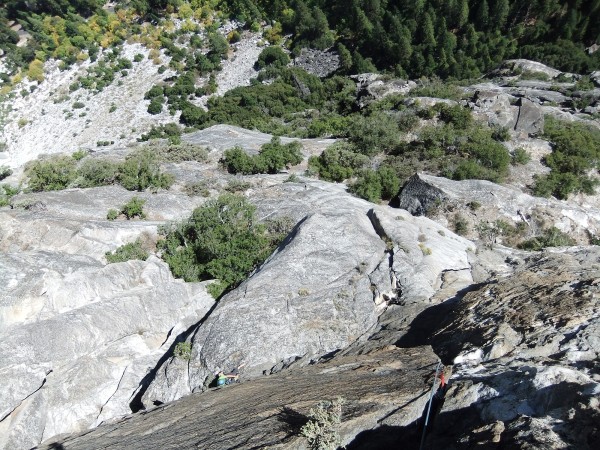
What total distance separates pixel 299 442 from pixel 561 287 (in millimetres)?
8559

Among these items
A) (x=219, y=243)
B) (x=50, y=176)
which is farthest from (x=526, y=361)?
(x=50, y=176)

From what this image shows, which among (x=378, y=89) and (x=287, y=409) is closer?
(x=287, y=409)

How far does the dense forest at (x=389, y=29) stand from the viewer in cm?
5438

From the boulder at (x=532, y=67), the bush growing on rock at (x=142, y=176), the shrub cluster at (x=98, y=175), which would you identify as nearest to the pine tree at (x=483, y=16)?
the boulder at (x=532, y=67)

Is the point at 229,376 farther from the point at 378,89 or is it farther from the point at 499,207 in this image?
the point at 378,89

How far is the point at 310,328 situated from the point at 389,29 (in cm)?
5886

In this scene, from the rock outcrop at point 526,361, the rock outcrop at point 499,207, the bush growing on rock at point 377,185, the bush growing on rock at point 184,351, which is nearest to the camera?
the rock outcrop at point 526,361

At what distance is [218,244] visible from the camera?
19.5 m

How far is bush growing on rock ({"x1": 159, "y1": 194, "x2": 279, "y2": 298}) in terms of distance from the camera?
61.0ft

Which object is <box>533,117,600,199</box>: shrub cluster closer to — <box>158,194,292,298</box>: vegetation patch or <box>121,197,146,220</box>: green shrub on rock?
<box>158,194,292,298</box>: vegetation patch

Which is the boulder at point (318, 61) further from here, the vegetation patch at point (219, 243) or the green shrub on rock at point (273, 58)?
the vegetation patch at point (219, 243)

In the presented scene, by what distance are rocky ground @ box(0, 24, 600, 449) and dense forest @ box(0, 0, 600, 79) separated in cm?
3945

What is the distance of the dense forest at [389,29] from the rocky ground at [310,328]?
1553 inches

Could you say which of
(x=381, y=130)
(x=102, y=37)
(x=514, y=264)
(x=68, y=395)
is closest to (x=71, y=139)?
(x=102, y=37)
